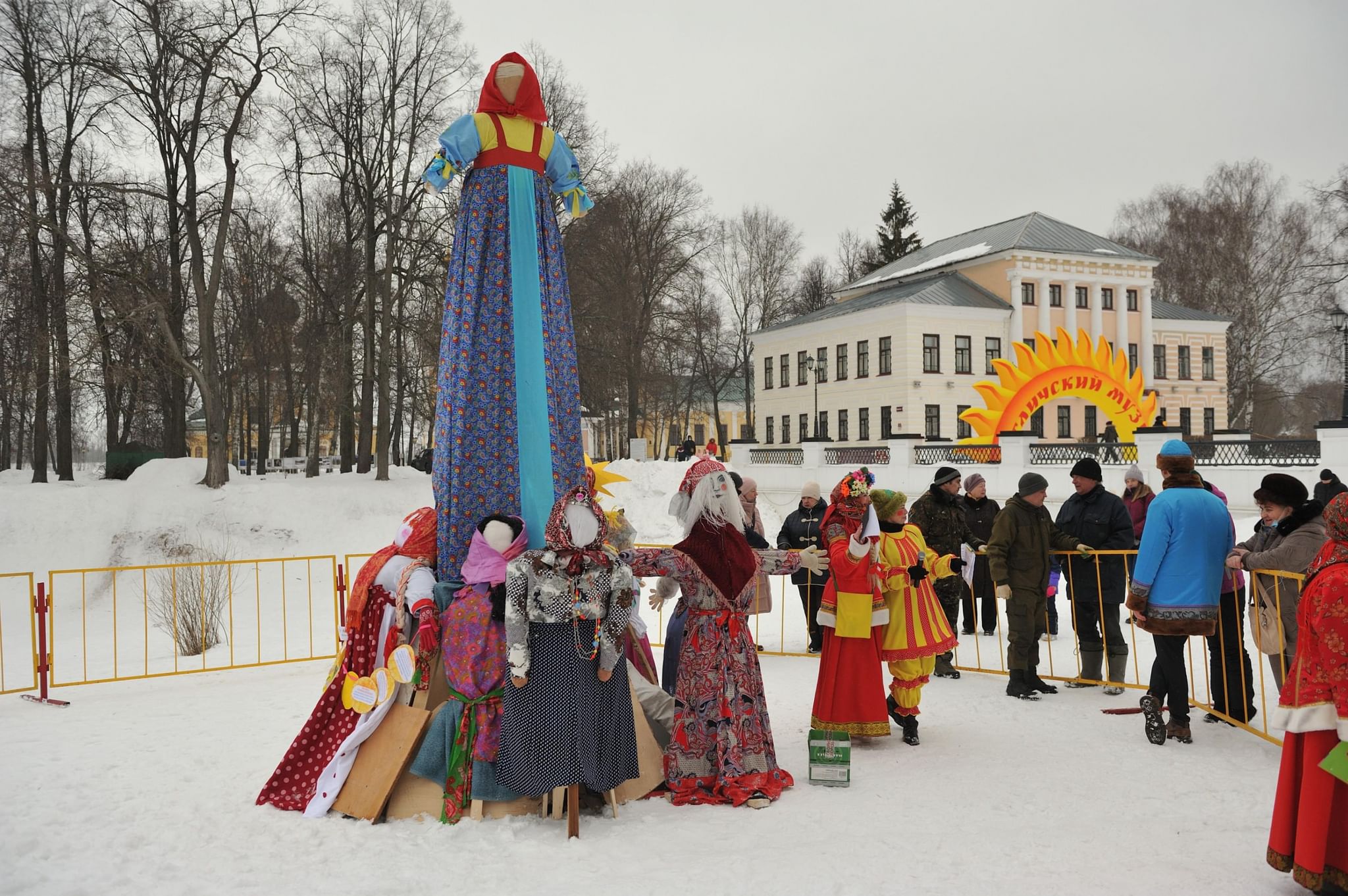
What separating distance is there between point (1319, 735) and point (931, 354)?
124 feet

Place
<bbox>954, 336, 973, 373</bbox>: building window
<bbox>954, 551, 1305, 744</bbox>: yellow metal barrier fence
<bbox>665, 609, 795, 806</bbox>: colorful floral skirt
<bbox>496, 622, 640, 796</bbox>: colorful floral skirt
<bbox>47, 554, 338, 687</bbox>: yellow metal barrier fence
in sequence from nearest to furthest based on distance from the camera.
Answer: <bbox>496, 622, 640, 796</bbox>: colorful floral skirt < <bbox>665, 609, 795, 806</bbox>: colorful floral skirt < <bbox>954, 551, 1305, 744</bbox>: yellow metal barrier fence < <bbox>47, 554, 338, 687</bbox>: yellow metal barrier fence < <bbox>954, 336, 973, 373</bbox>: building window

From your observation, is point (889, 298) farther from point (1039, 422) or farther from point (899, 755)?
point (899, 755)

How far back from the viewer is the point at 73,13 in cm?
Result: 2170

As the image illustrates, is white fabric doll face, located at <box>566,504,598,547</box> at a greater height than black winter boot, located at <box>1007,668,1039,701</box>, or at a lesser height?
greater

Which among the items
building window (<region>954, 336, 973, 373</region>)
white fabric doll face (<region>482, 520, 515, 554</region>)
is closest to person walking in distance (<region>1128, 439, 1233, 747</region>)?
white fabric doll face (<region>482, 520, 515, 554</region>)

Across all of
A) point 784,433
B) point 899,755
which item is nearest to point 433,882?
point 899,755

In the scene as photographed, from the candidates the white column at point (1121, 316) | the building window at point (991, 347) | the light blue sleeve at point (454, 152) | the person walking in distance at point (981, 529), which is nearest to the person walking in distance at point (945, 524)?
the person walking in distance at point (981, 529)

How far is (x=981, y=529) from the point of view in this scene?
9805 millimetres

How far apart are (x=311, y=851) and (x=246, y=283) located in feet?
98.5

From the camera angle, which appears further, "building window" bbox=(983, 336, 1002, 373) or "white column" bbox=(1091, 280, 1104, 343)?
"white column" bbox=(1091, 280, 1104, 343)

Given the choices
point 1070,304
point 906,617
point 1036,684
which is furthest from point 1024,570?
point 1070,304

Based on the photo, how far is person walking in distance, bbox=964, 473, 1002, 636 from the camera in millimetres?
9648

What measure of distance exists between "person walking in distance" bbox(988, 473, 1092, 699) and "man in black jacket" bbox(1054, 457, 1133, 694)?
0.34 meters

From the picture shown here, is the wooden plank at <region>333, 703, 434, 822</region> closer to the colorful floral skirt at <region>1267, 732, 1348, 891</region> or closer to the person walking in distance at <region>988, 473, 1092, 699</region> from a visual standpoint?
the colorful floral skirt at <region>1267, 732, 1348, 891</region>
